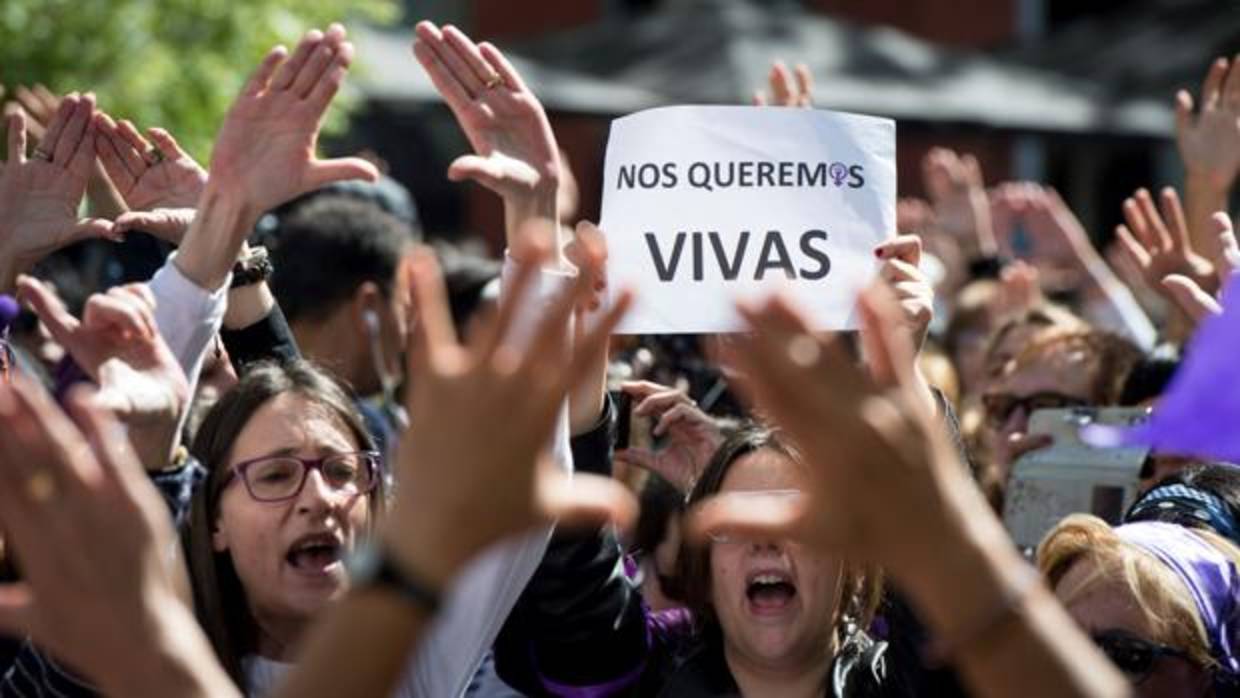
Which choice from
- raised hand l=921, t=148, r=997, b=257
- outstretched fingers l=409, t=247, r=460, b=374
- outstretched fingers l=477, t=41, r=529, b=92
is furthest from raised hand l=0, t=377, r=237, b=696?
raised hand l=921, t=148, r=997, b=257

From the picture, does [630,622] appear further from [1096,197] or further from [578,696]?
[1096,197]

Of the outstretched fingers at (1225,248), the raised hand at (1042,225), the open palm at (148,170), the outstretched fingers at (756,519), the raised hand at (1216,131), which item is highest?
the outstretched fingers at (756,519)

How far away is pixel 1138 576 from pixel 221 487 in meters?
1.47

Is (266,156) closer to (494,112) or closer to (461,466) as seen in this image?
(494,112)

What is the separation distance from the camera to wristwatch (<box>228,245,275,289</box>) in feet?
13.8

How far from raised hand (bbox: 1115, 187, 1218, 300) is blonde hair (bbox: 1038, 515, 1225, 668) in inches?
64.7

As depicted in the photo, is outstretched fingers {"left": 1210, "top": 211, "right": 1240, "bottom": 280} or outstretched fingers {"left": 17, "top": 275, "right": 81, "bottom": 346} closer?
outstretched fingers {"left": 17, "top": 275, "right": 81, "bottom": 346}

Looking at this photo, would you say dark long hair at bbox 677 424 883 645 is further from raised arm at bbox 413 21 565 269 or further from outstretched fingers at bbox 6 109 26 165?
outstretched fingers at bbox 6 109 26 165

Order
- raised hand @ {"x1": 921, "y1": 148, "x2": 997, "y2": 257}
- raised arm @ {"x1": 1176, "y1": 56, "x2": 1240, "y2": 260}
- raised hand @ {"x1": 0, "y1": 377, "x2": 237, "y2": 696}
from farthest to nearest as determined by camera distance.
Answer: raised hand @ {"x1": 921, "y1": 148, "x2": 997, "y2": 257} < raised arm @ {"x1": 1176, "y1": 56, "x2": 1240, "y2": 260} < raised hand @ {"x1": 0, "y1": 377, "x2": 237, "y2": 696}

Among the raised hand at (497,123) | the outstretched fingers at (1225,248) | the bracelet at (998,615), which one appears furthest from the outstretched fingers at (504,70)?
the bracelet at (998,615)

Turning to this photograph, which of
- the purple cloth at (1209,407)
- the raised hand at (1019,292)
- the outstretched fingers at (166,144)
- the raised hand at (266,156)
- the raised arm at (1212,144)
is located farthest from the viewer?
the raised hand at (1019,292)

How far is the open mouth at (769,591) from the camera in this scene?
3844 mm

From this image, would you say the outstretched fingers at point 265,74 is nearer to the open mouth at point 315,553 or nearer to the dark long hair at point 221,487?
the dark long hair at point 221,487

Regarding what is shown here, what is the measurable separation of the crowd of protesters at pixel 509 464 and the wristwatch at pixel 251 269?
0.01 metres
